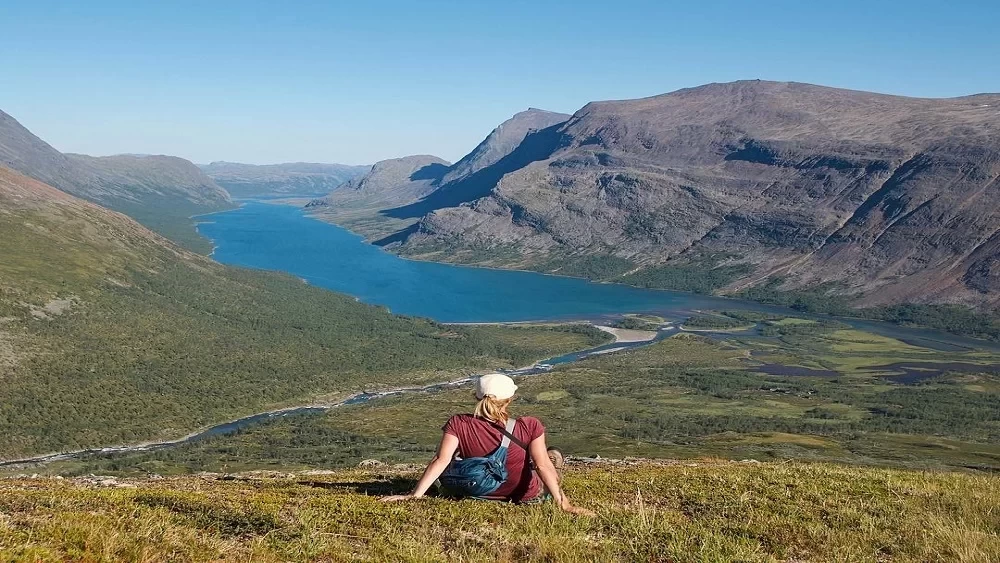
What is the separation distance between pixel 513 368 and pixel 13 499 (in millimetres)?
180455

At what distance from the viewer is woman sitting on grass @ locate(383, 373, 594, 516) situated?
15648 millimetres

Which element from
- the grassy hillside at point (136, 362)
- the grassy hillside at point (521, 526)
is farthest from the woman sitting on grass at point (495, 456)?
the grassy hillside at point (136, 362)

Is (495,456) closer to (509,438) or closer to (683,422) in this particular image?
(509,438)

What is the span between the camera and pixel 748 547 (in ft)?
44.2

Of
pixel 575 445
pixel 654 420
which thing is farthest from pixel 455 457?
pixel 654 420

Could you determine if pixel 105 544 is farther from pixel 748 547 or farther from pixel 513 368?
pixel 513 368

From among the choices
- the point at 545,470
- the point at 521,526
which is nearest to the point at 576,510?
the point at 545,470

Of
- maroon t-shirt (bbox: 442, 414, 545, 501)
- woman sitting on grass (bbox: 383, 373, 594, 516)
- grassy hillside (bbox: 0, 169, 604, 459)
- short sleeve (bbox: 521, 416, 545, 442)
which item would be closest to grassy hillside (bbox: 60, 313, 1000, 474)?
grassy hillside (bbox: 0, 169, 604, 459)

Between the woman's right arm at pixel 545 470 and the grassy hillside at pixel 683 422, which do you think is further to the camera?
the grassy hillside at pixel 683 422

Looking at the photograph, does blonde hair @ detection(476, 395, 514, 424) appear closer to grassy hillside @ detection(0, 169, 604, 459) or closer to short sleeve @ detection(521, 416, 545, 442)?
short sleeve @ detection(521, 416, 545, 442)

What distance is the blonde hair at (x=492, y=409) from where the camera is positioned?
1567cm

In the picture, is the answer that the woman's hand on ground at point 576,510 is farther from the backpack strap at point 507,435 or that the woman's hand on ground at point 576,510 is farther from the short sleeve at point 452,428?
the short sleeve at point 452,428

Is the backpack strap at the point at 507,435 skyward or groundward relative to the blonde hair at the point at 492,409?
groundward

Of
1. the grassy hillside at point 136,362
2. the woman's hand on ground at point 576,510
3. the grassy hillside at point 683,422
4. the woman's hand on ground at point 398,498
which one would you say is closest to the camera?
the woman's hand on ground at point 576,510
